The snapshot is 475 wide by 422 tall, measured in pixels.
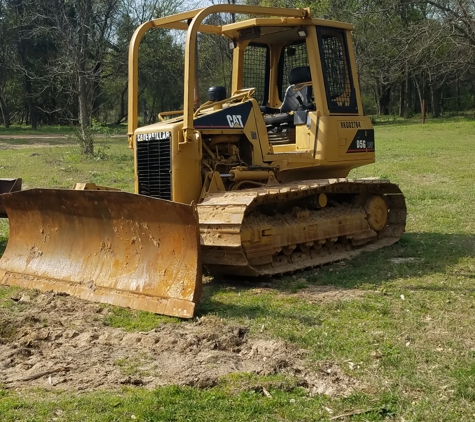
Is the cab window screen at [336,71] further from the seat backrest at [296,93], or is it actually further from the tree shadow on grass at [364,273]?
the tree shadow on grass at [364,273]

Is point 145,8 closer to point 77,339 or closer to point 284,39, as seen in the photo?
point 284,39

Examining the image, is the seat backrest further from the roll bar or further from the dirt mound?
the dirt mound

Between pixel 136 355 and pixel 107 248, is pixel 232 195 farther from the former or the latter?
pixel 136 355

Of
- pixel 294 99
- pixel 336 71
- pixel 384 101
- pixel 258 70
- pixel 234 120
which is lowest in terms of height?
pixel 234 120

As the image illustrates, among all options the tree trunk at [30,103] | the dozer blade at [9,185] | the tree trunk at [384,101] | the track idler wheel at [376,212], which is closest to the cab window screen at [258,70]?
the track idler wheel at [376,212]

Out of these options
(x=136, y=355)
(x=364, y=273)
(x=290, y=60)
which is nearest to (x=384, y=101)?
(x=290, y=60)

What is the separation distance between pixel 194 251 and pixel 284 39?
4318 mm

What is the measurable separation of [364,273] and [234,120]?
2.35 meters

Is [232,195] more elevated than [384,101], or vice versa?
[384,101]

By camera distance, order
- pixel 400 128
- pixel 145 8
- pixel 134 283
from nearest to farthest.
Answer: pixel 134 283
pixel 145 8
pixel 400 128

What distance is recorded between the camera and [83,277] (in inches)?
284

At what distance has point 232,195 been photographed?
24.9 feet

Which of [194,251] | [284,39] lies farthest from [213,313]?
[284,39]

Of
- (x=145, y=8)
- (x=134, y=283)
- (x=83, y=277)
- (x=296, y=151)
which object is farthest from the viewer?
(x=145, y=8)
